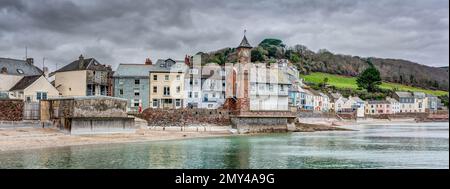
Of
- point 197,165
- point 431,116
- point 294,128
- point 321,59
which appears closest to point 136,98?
point 294,128

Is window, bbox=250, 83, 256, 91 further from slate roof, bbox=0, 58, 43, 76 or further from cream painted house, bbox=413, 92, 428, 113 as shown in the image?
cream painted house, bbox=413, 92, 428, 113

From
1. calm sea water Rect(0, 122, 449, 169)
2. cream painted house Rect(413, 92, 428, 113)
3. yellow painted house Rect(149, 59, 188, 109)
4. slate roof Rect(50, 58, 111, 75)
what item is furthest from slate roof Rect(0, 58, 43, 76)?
cream painted house Rect(413, 92, 428, 113)

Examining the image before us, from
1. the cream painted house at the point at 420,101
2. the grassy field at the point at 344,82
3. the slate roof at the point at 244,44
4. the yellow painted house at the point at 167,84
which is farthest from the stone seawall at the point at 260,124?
the cream painted house at the point at 420,101

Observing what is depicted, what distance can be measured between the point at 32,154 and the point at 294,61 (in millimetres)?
103538

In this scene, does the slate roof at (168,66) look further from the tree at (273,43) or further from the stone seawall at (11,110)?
the tree at (273,43)

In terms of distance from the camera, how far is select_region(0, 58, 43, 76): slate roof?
47.9 m

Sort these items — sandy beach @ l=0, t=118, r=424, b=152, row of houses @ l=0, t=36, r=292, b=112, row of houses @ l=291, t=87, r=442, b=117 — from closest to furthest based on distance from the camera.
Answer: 1. sandy beach @ l=0, t=118, r=424, b=152
2. row of houses @ l=0, t=36, r=292, b=112
3. row of houses @ l=291, t=87, r=442, b=117

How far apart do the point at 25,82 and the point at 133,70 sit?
39.5ft

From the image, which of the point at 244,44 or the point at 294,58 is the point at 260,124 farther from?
the point at 294,58

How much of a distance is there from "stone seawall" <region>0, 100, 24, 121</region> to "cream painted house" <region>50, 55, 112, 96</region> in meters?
13.8

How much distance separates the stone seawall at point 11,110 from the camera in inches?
1443

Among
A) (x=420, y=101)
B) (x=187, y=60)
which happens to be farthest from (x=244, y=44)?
(x=420, y=101)

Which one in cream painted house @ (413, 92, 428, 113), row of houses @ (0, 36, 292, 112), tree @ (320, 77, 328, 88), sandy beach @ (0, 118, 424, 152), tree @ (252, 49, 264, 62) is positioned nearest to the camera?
sandy beach @ (0, 118, 424, 152)

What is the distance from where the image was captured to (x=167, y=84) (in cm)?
5391
